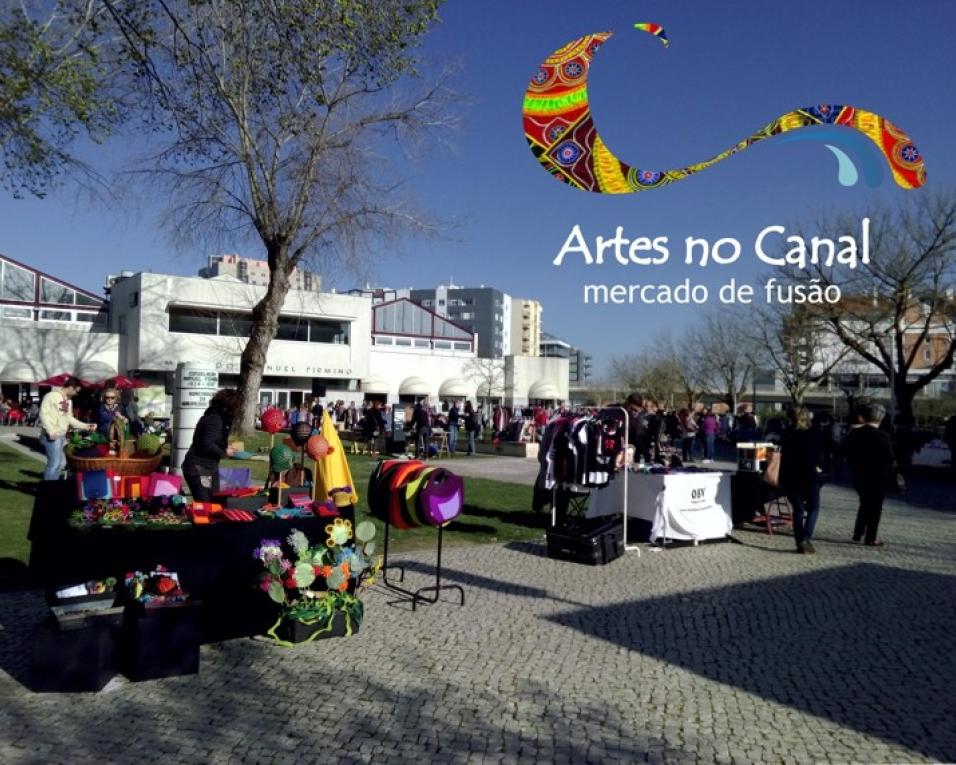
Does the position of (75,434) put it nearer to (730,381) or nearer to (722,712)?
(722,712)

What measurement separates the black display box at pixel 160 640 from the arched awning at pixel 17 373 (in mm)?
36218

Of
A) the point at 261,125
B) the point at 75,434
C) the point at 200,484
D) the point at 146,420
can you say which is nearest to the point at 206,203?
the point at 261,125

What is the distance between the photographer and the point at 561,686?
4.64m

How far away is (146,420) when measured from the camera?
1902 centimetres

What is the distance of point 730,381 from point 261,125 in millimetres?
38593

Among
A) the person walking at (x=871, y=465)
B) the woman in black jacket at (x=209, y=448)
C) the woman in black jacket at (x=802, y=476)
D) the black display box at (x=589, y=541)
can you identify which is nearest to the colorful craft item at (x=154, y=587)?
the woman in black jacket at (x=209, y=448)

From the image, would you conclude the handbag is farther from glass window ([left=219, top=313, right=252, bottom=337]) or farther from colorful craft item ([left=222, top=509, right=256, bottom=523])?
glass window ([left=219, top=313, right=252, bottom=337])

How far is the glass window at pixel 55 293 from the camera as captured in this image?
39812 millimetres

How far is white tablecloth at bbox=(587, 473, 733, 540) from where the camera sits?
9.02 meters

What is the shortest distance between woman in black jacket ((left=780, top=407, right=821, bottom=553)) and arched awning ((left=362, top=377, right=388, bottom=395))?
38.3m

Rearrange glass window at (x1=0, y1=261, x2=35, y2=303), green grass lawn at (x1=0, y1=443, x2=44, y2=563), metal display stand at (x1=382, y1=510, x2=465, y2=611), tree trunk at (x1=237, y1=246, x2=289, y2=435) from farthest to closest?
1. glass window at (x1=0, y1=261, x2=35, y2=303)
2. tree trunk at (x1=237, y1=246, x2=289, y2=435)
3. green grass lawn at (x1=0, y1=443, x2=44, y2=563)
4. metal display stand at (x1=382, y1=510, x2=465, y2=611)

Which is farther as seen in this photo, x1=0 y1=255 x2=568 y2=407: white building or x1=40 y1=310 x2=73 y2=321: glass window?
x1=40 y1=310 x2=73 y2=321: glass window

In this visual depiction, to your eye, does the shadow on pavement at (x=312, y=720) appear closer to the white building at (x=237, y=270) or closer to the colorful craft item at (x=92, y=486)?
the colorful craft item at (x=92, y=486)

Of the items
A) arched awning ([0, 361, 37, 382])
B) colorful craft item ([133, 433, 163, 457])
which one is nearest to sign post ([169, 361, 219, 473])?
colorful craft item ([133, 433, 163, 457])
